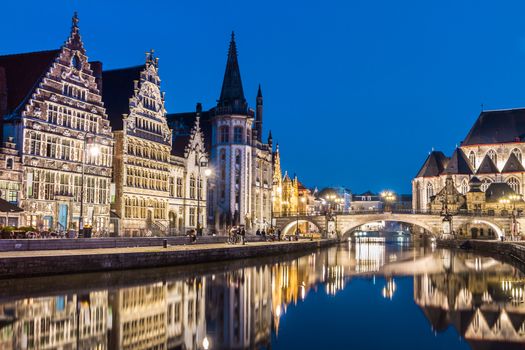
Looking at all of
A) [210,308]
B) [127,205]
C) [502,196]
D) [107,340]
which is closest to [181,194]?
[127,205]

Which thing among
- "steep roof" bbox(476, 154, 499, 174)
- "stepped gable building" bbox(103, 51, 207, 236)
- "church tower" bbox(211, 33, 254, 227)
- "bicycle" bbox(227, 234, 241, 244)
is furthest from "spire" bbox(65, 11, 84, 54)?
"steep roof" bbox(476, 154, 499, 174)

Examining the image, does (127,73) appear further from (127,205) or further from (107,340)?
(107,340)

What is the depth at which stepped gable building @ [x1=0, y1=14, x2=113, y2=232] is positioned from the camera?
160 ft

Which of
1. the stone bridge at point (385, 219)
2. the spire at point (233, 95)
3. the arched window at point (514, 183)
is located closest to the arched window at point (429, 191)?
the arched window at point (514, 183)

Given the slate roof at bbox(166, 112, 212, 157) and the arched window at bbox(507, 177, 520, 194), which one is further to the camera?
the arched window at bbox(507, 177, 520, 194)

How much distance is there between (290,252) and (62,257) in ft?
120

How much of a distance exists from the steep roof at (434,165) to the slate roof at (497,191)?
46.9ft

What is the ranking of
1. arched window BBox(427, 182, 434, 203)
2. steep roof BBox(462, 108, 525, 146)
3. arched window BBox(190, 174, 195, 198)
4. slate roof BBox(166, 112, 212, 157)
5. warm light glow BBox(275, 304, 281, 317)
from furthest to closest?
arched window BBox(427, 182, 434, 203) < steep roof BBox(462, 108, 525, 146) < slate roof BBox(166, 112, 212, 157) < arched window BBox(190, 174, 195, 198) < warm light glow BBox(275, 304, 281, 317)

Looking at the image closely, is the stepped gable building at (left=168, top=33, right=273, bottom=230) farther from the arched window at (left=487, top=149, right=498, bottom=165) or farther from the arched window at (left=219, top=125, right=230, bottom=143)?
the arched window at (left=487, top=149, right=498, bottom=165)

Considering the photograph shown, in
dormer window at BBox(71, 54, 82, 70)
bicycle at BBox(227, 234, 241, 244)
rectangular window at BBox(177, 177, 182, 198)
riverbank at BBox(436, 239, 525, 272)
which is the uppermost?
dormer window at BBox(71, 54, 82, 70)

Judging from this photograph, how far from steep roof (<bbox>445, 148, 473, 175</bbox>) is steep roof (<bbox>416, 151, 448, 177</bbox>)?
409 cm

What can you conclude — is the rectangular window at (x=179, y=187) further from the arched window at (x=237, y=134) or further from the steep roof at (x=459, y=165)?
the steep roof at (x=459, y=165)

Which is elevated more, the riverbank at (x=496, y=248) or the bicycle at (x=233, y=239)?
the bicycle at (x=233, y=239)

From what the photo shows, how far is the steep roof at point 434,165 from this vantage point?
445ft
